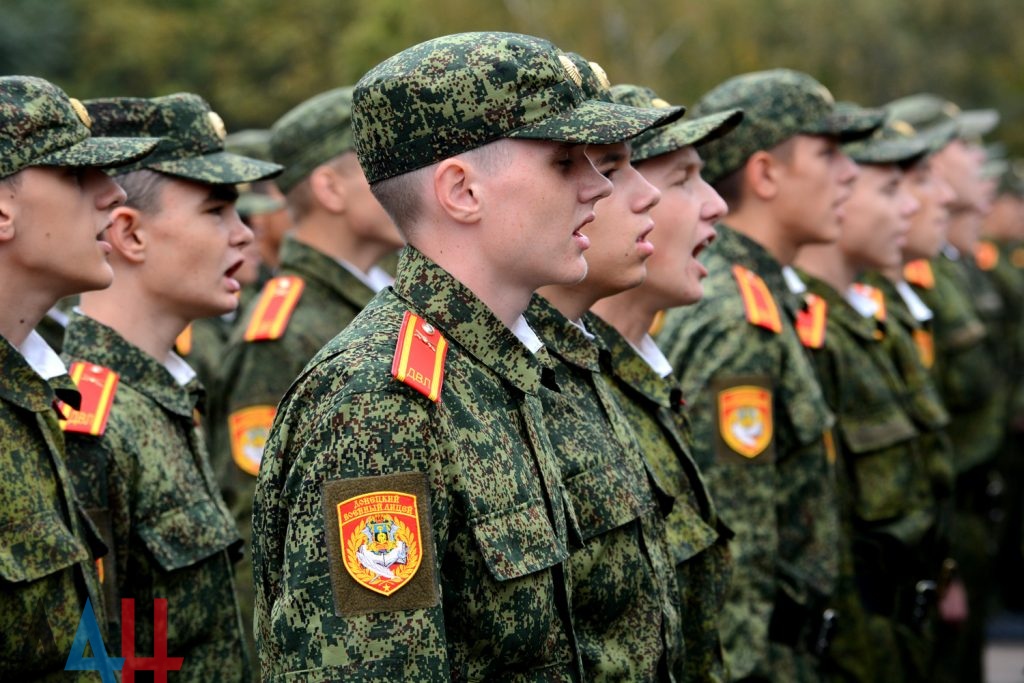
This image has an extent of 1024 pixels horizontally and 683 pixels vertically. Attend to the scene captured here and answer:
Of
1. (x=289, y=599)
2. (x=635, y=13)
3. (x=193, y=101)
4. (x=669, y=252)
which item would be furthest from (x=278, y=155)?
(x=635, y=13)

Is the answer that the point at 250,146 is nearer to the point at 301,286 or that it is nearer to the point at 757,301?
the point at 301,286

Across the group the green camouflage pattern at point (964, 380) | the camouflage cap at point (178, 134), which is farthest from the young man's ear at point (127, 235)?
the green camouflage pattern at point (964, 380)

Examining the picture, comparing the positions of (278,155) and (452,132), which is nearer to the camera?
(452,132)

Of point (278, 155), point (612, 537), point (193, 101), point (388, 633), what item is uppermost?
point (278, 155)

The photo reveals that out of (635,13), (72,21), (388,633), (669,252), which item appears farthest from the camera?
(72,21)

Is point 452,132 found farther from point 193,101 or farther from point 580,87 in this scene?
point 193,101

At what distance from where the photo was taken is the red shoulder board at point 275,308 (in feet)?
20.3

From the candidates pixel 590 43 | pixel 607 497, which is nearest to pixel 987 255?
pixel 607 497

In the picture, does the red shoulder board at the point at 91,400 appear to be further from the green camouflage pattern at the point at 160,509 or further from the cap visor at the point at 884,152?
the cap visor at the point at 884,152

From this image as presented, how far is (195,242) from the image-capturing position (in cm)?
485

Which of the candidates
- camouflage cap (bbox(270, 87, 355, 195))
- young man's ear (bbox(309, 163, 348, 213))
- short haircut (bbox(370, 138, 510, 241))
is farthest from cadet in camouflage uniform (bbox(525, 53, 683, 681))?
camouflage cap (bbox(270, 87, 355, 195))

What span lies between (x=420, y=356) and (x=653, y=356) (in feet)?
5.77

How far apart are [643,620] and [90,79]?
37.1 meters

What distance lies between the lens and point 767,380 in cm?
523
